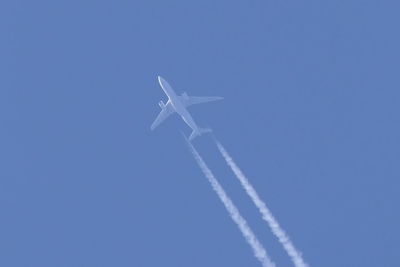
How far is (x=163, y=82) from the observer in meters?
154

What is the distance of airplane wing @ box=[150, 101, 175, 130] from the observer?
158 meters

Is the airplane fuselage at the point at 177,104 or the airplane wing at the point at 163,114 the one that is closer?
the airplane fuselage at the point at 177,104

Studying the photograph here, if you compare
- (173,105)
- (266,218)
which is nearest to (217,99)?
(173,105)

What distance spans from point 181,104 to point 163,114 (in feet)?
23.8

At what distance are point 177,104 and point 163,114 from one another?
7.46 m

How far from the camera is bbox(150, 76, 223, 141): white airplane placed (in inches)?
5896

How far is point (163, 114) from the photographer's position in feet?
524

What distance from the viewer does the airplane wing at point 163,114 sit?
518 ft

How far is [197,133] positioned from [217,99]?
8667mm

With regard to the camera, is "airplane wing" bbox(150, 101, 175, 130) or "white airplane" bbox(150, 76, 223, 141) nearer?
"white airplane" bbox(150, 76, 223, 141)

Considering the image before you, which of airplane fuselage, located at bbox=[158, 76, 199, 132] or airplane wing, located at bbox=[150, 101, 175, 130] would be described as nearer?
airplane fuselage, located at bbox=[158, 76, 199, 132]

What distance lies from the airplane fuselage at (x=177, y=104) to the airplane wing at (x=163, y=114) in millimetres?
3442

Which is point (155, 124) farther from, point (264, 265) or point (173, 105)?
point (264, 265)

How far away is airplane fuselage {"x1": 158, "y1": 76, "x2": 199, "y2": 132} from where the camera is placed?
493 ft
